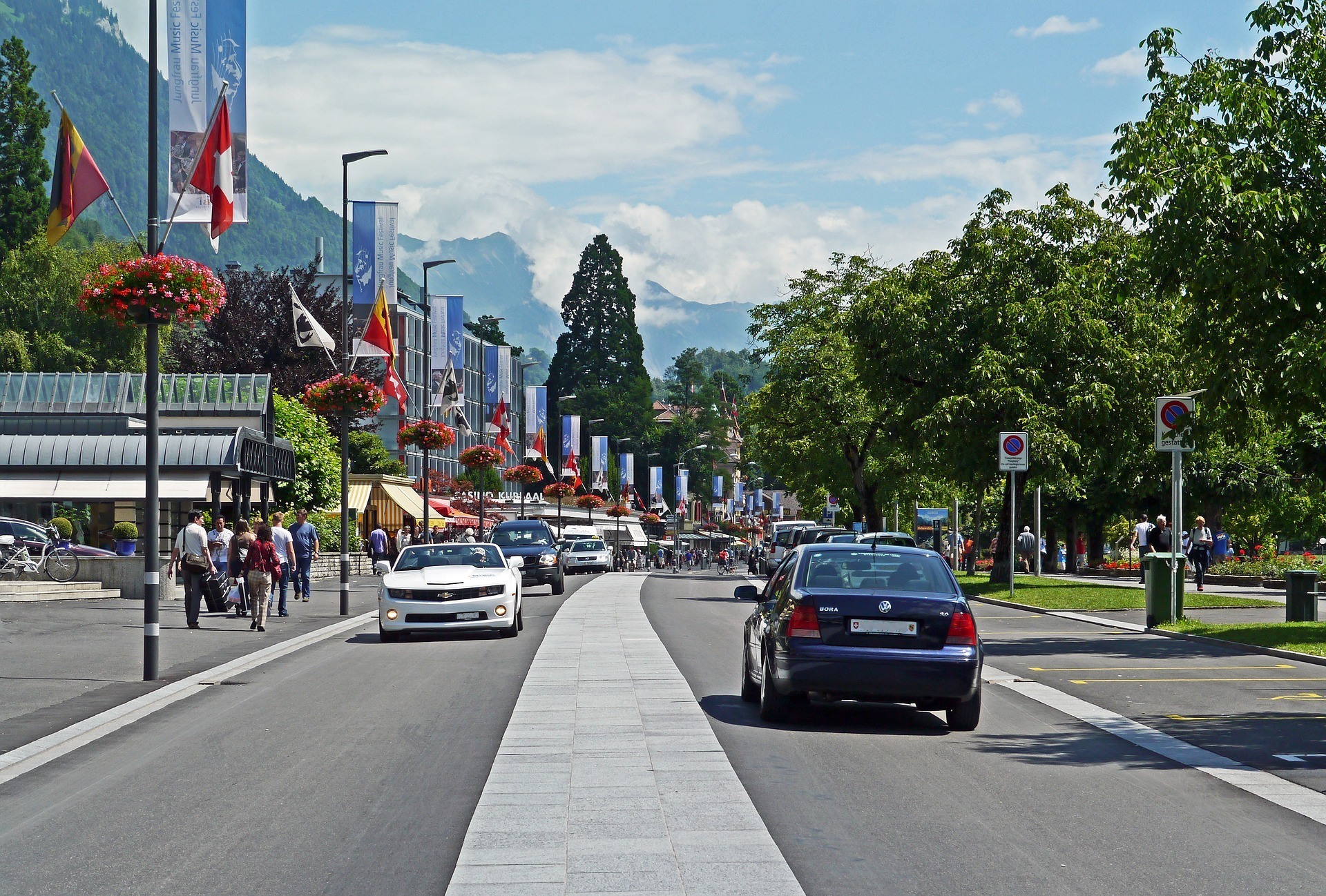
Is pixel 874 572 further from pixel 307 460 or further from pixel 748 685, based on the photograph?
pixel 307 460

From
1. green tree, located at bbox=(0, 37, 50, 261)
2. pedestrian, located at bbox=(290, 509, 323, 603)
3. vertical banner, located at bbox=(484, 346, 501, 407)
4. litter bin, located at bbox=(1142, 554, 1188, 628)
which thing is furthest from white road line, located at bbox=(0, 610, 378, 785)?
green tree, located at bbox=(0, 37, 50, 261)

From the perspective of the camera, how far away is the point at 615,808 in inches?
321

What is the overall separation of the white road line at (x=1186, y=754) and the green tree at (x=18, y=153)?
8035 cm

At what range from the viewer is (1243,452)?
52.9m

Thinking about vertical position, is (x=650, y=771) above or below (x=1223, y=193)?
below

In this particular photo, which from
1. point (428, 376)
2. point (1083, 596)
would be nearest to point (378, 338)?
point (428, 376)

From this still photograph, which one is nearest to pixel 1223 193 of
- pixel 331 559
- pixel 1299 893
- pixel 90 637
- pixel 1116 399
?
pixel 1299 893

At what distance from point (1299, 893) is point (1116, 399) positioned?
105ft

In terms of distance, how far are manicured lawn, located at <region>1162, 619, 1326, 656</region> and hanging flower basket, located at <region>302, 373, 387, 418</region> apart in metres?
16.5

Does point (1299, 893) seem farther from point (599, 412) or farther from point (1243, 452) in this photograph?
point (599, 412)

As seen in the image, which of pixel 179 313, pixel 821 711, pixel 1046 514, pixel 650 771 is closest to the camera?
pixel 650 771

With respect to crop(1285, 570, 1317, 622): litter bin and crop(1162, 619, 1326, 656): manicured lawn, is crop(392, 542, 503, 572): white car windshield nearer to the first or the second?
crop(1162, 619, 1326, 656): manicured lawn

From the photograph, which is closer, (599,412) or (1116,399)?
(1116,399)

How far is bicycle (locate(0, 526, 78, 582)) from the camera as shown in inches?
1297
